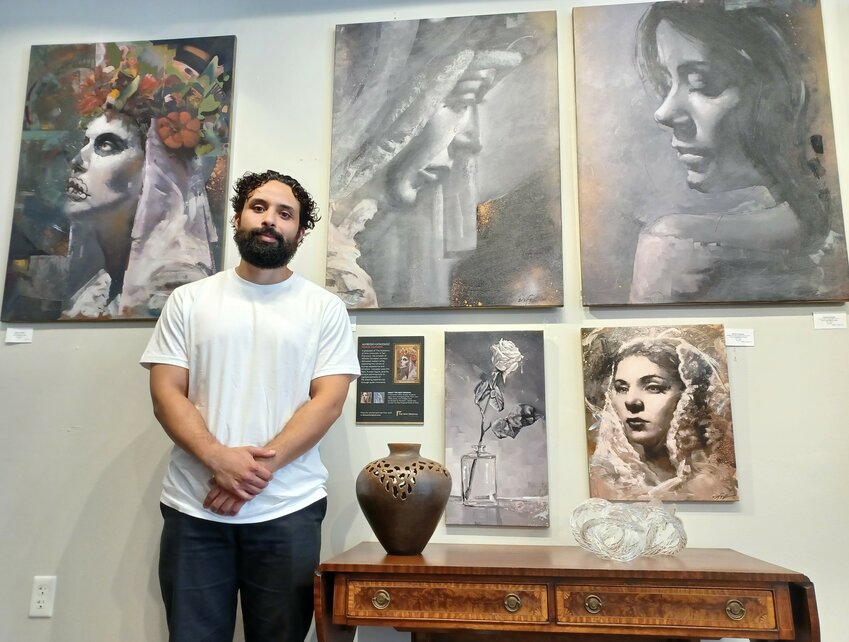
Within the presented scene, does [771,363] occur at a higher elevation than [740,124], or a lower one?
lower

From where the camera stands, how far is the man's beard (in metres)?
1.88

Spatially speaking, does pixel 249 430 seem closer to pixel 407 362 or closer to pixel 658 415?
pixel 407 362

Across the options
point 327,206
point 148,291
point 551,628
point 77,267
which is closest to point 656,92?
point 327,206

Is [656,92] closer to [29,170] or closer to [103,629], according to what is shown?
[29,170]

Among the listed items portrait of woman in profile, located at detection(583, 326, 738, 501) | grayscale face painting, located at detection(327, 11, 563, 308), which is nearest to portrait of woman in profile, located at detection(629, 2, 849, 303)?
portrait of woman in profile, located at detection(583, 326, 738, 501)

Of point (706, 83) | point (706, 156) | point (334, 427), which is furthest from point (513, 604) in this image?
point (706, 83)

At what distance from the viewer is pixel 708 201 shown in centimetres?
217

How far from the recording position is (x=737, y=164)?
218cm

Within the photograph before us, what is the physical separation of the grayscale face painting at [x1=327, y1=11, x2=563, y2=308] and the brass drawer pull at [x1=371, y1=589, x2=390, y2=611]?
36.1 inches

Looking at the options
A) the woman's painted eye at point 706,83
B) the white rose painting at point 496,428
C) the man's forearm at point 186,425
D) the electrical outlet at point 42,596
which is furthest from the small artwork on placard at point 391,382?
the woman's painted eye at point 706,83

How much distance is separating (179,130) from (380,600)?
1.77 m

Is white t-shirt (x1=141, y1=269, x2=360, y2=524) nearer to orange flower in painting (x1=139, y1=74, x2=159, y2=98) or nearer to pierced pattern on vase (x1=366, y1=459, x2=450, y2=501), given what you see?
pierced pattern on vase (x1=366, y1=459, x2=450, y2=501)

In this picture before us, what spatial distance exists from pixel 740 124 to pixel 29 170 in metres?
2.50

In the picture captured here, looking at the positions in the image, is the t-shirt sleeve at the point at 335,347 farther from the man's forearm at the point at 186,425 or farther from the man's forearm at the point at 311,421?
the man's forearm at the point at 186,425
